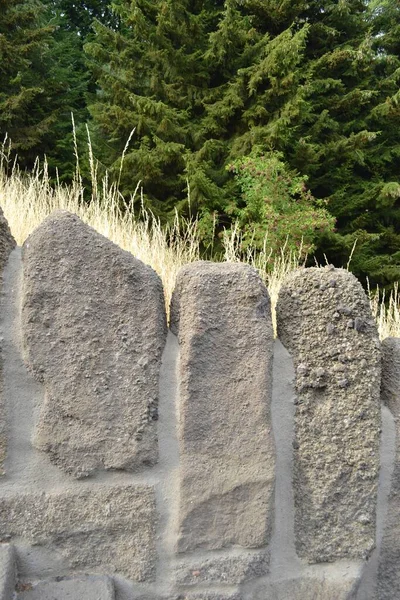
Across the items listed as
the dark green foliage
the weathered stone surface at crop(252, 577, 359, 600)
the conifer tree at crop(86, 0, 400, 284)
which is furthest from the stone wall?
the conifer tree at crop(86, 0, 400, 284)

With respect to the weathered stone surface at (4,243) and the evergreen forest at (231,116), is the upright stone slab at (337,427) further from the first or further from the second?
the evergreen forest at (231,116)

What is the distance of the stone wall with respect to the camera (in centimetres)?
103

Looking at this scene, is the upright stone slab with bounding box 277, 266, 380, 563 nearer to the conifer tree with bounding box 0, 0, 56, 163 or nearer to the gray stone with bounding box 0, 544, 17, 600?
the gray stone with bounding box 0, 544, 17, 600

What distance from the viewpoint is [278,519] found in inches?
43.3

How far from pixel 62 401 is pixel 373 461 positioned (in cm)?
68

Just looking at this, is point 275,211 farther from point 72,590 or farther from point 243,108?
point 72,590

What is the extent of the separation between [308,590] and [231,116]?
17.7 feet

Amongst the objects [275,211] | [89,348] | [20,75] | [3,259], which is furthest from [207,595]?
[20,75]

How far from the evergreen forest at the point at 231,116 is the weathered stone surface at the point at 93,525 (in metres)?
3.31

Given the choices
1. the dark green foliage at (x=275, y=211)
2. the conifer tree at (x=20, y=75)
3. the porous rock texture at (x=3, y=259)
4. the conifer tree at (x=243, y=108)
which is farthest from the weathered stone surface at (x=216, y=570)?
the conifer tree at (x=20, y=75)

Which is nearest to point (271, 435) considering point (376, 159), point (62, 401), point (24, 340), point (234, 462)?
point (234, 462)

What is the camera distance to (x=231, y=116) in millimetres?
5750

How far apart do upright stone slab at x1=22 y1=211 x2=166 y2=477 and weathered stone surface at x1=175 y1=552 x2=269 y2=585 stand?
0.24m

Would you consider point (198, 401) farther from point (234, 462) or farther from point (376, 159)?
point (376, 159)
